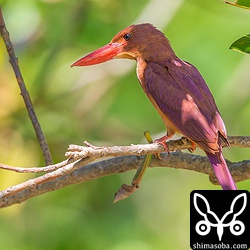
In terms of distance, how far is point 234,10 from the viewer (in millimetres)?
5820

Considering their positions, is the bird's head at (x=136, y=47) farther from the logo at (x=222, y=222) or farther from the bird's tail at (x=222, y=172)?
the logo at (x=222, y=222)

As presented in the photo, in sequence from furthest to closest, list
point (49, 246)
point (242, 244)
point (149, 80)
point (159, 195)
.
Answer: point (159, 195)
point (49, 246)
point (149, 80)
point (242, 244)

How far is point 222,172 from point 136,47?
1073 millimetres

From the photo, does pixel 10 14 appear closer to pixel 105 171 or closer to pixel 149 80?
pixel 149 80

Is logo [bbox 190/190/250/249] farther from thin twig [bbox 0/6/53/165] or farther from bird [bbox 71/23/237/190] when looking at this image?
thin twig [bbox 0/6/53/165]

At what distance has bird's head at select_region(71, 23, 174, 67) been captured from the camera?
176 inches

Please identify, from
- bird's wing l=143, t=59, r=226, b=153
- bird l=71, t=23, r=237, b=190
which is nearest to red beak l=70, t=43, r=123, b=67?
bird l=71, t=23, r=237, b=190

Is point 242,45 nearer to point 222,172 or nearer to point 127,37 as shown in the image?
point 222,172

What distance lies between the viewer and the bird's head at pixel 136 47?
176 inches

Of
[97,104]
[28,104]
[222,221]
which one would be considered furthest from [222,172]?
[97,104]

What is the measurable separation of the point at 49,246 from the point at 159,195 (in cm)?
116

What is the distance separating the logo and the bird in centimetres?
7

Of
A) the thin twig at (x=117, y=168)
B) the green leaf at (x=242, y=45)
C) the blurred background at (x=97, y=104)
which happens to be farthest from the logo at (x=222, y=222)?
the blurred background at (x=97, y=104)

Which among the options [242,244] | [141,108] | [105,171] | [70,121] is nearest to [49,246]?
[70,121]
